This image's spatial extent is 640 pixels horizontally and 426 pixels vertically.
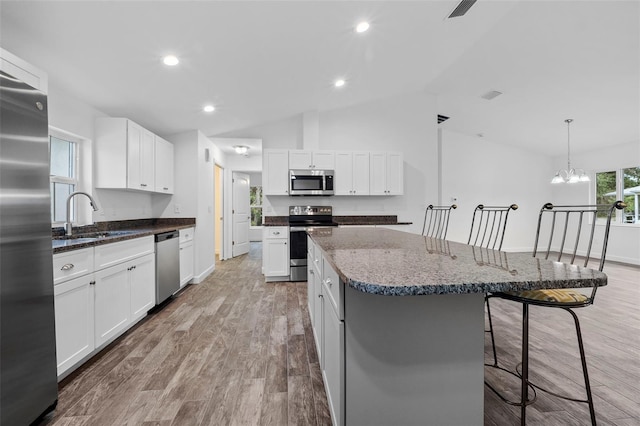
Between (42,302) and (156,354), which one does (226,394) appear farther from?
(42,302)

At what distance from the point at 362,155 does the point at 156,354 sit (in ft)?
12.1

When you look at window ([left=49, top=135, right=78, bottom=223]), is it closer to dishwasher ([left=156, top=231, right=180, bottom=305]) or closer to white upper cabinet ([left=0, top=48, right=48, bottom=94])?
dishwasher ([left=156, top=231, right=180, bottom=305])

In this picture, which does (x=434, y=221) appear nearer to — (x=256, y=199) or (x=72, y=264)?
(x=72, y=264)

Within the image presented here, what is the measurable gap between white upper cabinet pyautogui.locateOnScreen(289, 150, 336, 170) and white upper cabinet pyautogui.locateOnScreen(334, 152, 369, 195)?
0.37ft

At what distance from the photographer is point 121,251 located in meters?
2.33

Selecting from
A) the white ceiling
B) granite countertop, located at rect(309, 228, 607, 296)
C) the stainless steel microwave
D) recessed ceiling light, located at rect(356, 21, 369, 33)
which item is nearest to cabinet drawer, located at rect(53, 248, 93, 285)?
the white ceiling

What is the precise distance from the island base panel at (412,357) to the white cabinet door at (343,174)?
11.7ft

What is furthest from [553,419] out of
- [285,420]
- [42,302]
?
[42,302]

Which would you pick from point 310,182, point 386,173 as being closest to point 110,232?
point 310,182

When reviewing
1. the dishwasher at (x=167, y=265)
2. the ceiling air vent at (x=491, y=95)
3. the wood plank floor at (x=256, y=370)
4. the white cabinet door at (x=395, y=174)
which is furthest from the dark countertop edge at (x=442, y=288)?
the ceiling air vent at (x=491, y=95)

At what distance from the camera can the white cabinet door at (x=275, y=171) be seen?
4.39 metres

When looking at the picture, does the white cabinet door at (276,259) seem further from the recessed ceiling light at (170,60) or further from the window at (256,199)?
the window at (256,199)

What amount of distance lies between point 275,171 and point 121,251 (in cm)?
247

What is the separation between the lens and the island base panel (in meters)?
1.03
